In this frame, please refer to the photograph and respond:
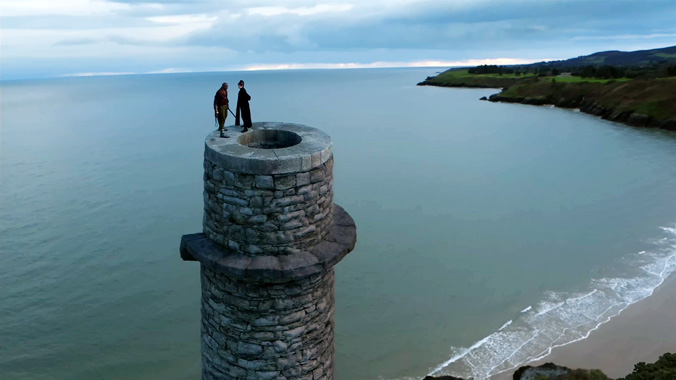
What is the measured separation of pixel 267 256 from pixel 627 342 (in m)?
14.4

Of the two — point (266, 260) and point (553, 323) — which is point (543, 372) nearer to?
point (553, 323)

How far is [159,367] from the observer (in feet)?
47.1

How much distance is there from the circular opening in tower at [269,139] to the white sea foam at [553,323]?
9730 mm

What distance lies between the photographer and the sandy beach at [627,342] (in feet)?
45.3

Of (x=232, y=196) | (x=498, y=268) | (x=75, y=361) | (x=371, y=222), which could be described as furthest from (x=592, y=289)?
(x=75, y=361)

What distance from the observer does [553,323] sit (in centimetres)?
1598

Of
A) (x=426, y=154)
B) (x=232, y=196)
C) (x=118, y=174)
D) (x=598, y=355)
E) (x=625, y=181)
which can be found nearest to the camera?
(x=232, y=196)

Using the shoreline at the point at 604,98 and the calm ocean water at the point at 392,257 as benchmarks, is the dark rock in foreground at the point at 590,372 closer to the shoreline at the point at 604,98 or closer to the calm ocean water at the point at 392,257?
the calm ocean water at the point at 392,257

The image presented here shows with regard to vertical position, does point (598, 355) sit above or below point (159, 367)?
above

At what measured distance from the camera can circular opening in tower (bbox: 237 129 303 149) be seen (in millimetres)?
7777

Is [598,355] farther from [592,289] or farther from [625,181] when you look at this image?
[625,181]

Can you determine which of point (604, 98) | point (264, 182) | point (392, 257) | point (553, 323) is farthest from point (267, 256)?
point (604, 98)

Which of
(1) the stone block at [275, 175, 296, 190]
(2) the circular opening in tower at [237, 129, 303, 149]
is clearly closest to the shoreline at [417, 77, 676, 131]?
(2) the circular opening in tower at [237, 129, 303, 149]

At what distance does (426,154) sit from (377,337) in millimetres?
31423
